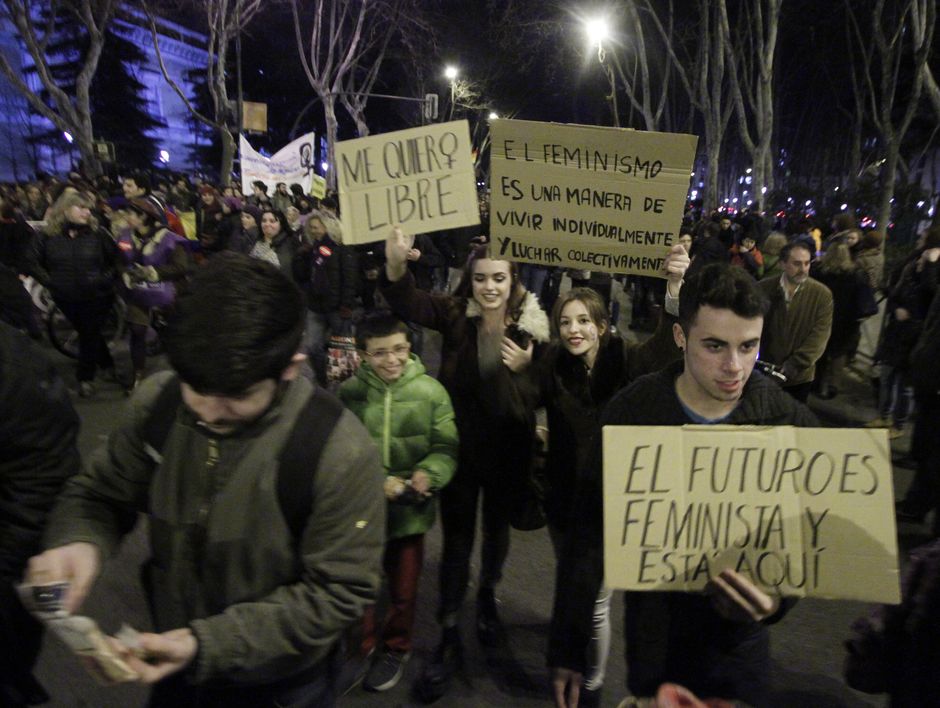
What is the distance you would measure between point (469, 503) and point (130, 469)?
1.80 m

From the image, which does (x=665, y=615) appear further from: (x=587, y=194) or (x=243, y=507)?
(x=587, y=194)

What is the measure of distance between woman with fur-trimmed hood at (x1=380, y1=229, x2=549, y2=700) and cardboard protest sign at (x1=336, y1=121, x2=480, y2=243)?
180 mm

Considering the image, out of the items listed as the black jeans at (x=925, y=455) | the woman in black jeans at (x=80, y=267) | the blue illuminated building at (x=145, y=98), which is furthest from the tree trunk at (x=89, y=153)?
the black jeans at (x=925, y=455)

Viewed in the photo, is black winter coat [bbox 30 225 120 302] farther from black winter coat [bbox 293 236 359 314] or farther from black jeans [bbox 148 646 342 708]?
black jeans [bbox 148 646 342 708]

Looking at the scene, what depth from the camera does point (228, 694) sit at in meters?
1.66

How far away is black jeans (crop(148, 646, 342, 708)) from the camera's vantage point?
5.46ft

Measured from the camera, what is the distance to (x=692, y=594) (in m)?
2.05

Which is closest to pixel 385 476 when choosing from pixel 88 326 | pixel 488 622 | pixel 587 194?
pixel 488 622

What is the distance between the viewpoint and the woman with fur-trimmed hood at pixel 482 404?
3129 mm

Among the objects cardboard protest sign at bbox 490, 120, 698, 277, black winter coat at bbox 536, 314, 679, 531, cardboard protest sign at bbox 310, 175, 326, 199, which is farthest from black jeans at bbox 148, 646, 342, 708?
cardboard protest sign at bbox 310, 175, 326, 199

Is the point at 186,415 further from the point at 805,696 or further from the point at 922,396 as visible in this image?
the point at 922,396

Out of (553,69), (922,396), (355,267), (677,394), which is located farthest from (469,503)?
(553,69)

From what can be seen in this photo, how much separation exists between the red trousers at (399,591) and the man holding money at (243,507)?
140 centimetres

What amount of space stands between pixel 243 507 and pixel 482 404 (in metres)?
1.75
